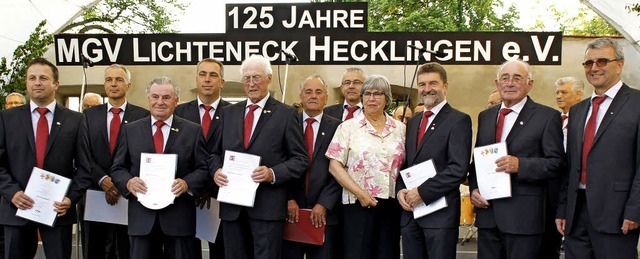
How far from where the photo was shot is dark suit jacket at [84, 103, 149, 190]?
5.19 m

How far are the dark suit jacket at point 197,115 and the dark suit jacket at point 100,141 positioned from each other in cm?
42

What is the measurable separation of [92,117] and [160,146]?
113cm

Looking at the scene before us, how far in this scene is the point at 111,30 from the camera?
22469 millimetres

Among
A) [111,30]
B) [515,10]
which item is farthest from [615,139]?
[515,10]

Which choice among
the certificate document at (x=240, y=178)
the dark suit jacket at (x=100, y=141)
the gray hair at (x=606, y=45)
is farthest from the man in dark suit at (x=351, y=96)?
the gray hair at (x=606, y=45)

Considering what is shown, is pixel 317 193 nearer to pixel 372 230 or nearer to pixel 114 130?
pixel 372 230

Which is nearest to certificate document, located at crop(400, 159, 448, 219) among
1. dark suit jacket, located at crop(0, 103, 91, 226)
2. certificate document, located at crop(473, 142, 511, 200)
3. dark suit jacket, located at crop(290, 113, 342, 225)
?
certificate document, located at crop(473, 142, 511, 200)

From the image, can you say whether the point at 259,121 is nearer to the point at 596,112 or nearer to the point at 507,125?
the point at 507,125

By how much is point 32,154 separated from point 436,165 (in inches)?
110

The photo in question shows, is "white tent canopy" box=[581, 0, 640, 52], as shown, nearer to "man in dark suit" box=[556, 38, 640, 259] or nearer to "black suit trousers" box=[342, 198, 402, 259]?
"man in dark suit" box=[556, 38, 640, 259]

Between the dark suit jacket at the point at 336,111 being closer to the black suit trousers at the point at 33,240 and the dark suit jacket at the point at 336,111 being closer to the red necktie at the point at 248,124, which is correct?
the red necktie at the point at 248,124

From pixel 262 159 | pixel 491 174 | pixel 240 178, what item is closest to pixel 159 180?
pixel 240 178

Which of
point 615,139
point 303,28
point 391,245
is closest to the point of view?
point 615,139

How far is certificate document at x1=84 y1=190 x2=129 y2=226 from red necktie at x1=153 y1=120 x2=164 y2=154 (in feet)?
2.32
